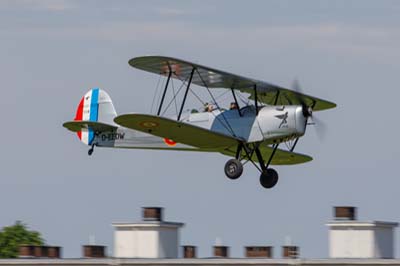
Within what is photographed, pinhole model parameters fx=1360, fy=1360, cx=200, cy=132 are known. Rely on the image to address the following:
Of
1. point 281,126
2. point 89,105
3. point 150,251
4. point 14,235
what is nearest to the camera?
point 281,126

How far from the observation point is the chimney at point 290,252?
39.5 metres

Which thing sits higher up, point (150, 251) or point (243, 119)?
point (243, 119)

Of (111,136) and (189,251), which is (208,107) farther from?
(189,251)

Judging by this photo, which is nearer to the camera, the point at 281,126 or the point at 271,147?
the point at 281,126

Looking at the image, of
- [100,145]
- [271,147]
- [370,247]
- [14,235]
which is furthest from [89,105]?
[14,235]

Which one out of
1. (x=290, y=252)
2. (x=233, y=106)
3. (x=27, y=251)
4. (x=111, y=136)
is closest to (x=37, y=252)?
(x=27, y=251)

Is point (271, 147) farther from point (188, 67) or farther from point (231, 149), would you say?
point (188, 67)

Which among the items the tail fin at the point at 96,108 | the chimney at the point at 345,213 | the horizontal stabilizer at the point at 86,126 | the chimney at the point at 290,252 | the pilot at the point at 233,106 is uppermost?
the tail fin at the point at 96,108

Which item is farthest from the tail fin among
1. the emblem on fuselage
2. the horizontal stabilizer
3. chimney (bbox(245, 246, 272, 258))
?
the emblem on fuselage

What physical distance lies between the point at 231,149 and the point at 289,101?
1926mm

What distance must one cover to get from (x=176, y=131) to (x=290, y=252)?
8.98 metres

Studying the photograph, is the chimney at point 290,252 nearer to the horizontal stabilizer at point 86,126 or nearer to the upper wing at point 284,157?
the upper wing at point 284,157

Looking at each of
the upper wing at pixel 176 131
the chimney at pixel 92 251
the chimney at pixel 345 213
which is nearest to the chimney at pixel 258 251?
the chimney at pixel 345 213

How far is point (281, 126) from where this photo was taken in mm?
32625
